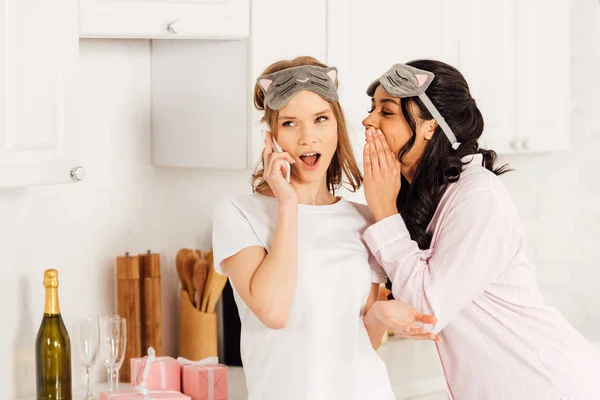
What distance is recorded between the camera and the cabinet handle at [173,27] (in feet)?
7.29

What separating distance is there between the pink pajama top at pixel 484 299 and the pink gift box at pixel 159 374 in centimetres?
64

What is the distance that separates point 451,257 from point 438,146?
0.86 feet

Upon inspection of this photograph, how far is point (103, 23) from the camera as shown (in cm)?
214

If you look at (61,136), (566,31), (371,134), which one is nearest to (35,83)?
(61,136)

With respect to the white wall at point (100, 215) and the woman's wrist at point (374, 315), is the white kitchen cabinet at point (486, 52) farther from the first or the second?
the woman's wrist at point (374, 315)

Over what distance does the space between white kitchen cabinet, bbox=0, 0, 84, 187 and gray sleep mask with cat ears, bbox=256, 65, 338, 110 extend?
42 cm

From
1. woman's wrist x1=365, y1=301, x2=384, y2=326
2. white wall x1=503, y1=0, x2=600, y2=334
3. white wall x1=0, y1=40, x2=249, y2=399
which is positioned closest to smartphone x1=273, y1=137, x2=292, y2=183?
woman's wrist x1=365, y1=301, x2=384, y2=326

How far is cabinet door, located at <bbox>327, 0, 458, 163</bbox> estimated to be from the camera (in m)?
2.53

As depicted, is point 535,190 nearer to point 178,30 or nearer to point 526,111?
point 526,111

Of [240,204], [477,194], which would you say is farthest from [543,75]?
[240,204]

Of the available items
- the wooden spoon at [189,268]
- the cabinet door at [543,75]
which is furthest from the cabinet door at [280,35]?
the cabinet door at [543,75]

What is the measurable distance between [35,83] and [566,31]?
196cm

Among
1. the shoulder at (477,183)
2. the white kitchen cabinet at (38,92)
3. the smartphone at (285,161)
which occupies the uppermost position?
the white kitchen cabinet at (38,92)

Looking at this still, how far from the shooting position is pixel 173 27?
222cm
